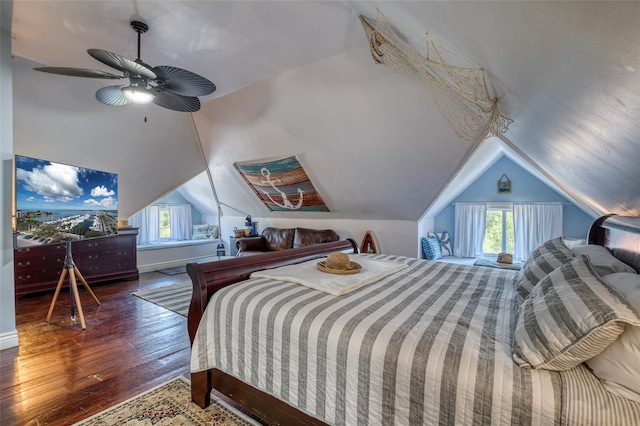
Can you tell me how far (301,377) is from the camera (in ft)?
4.41

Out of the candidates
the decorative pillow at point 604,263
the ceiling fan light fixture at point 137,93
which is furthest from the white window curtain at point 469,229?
the ceiling fan light fixture at point 137,93

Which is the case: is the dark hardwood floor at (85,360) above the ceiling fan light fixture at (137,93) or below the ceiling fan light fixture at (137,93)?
below

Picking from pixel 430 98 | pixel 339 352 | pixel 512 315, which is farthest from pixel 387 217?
pixel 339 352

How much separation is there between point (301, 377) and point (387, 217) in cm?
407

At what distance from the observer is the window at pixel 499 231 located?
18.2 ft

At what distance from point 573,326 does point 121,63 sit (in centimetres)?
271

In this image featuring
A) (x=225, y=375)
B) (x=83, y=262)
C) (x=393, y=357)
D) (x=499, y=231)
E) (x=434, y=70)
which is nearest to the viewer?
(x=393, y=357)

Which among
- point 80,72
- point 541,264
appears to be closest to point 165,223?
point 80,72

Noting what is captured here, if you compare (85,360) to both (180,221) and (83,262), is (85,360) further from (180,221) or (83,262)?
(180,221)

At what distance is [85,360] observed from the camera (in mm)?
2363

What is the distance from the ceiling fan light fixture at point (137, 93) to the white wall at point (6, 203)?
110cm

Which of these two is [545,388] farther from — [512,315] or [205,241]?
[205,241]

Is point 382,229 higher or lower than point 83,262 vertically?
higher

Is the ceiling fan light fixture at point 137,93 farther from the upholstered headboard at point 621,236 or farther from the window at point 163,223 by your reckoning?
the window at point 163,223
